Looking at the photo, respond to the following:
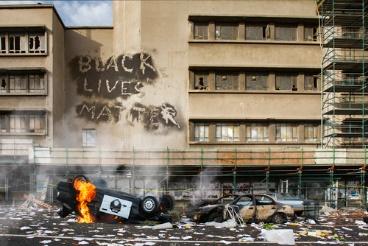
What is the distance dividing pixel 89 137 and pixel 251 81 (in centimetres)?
1226

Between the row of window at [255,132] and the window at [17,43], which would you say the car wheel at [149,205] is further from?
the window at [17,43]

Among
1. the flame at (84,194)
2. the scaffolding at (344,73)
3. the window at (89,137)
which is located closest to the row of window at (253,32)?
the scaffolding at (344,73)

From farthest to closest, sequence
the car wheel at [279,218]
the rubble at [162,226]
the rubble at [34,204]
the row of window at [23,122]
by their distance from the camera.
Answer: the row of window at [23,122]
the rubble at [34,204]
the car wheel at [279,218]
the rubble at [162,226]

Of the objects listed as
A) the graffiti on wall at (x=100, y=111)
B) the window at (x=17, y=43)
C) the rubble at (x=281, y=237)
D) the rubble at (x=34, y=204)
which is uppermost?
the window at (x=17, y=43)

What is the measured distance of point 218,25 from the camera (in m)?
32.7

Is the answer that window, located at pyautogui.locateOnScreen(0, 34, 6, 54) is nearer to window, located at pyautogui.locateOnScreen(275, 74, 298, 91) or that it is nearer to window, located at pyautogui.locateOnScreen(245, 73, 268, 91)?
window, located at pyautogui.locateOnScreen(245, 73, 268, 91)

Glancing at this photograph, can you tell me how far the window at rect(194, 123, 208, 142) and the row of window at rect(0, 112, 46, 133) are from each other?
10407 millimetres

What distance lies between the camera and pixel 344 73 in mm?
32344

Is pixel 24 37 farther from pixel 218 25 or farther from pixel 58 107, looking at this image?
pixel 218 25

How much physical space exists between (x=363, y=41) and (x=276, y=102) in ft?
23.0

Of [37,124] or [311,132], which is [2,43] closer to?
[37,124]

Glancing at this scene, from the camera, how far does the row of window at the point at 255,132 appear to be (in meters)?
32.1

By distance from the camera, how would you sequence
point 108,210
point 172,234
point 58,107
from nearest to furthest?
point 172,234 → point 108,210 → point 58,107

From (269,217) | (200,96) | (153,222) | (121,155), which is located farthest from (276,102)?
(153,222)
